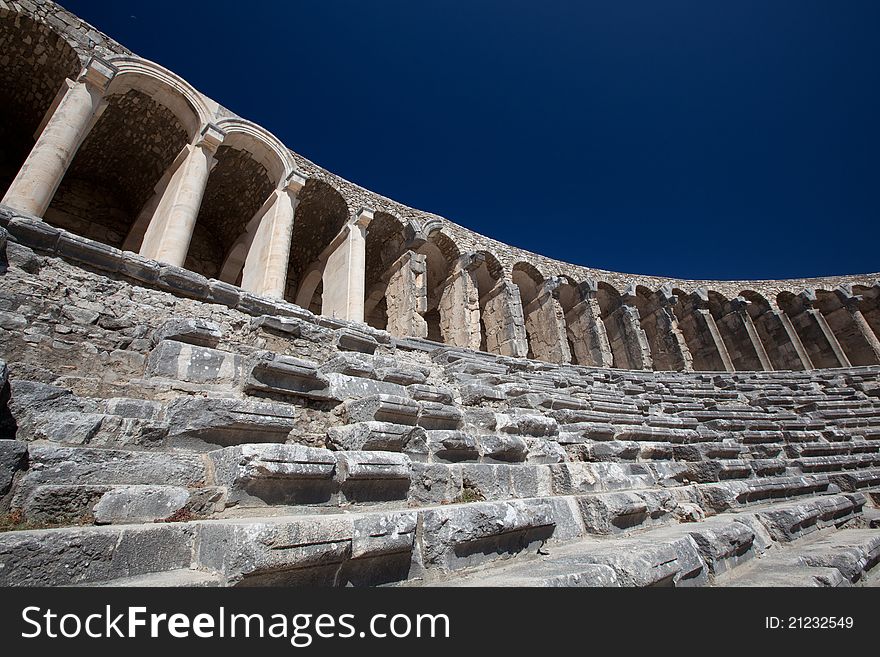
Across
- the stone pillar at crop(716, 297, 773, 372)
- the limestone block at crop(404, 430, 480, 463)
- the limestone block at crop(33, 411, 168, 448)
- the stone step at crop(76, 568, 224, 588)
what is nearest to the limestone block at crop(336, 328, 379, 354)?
the limestone block at crop(404, 430, 480, 463)

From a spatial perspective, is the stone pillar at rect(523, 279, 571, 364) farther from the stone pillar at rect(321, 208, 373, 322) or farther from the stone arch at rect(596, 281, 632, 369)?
the stone pillar at rect(321, 208, 373, 322)

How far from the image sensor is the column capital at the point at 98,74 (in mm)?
6777

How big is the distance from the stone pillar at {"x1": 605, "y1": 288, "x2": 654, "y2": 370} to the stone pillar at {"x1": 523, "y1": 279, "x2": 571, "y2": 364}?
9.20ft

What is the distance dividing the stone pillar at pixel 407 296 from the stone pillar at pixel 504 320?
119 inches

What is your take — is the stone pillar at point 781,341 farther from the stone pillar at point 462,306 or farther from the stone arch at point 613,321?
the stone pillar at point 462,306

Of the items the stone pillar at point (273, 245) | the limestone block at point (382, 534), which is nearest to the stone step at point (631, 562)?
the limestone block at point (382, 534)

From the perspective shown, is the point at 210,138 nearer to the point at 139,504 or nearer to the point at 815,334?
the point at 139,504

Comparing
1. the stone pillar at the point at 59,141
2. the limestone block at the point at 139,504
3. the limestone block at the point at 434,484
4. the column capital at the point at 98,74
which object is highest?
the column capital at the point at 98,74

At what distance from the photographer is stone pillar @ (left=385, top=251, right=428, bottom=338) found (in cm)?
1128

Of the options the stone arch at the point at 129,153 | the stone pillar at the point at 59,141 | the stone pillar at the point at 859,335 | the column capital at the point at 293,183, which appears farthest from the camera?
the stone pillar at the point at 859,335

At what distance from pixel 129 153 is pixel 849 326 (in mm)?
26720

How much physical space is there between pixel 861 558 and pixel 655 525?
1194 millimetres

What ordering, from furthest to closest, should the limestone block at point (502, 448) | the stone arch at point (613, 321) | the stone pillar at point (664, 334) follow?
the stone arch at point (613, 321) < the stone pillar at point (664, 334) < the limestone block at point (502, 448)

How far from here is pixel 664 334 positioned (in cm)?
1659
